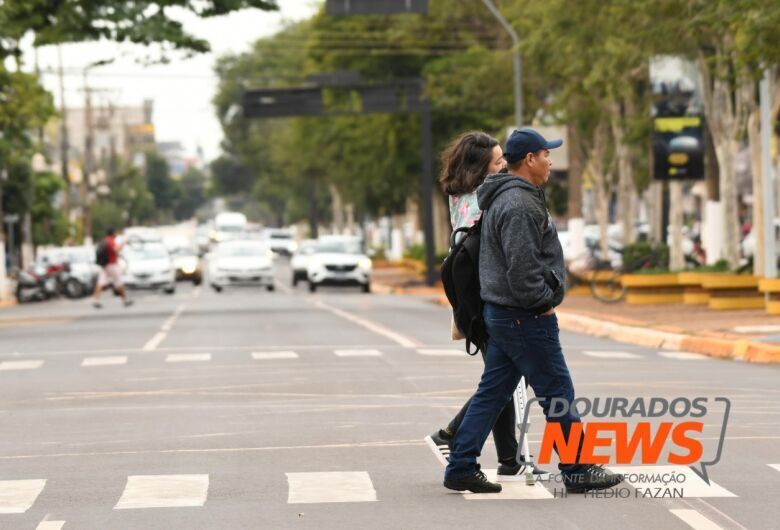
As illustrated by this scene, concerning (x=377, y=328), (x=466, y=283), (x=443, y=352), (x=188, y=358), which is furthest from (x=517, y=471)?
(x=377, y=328)

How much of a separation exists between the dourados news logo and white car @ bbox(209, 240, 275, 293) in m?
39.6

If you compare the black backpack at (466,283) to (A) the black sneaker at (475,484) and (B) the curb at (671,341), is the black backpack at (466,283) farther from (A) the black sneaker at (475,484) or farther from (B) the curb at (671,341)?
(B) the curb at (671,341)

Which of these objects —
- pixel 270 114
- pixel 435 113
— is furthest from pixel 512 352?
pixel 435 113

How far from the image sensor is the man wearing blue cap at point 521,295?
29.4ft

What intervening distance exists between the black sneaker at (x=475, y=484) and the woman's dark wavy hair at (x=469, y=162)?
4.97 ft

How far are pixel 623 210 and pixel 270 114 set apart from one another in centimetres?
1287

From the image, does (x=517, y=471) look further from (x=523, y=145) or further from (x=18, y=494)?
(x=18, y=494)

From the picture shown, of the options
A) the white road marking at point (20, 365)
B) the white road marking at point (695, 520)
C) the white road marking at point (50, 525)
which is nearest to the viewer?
the white road marking at point (695, 520)

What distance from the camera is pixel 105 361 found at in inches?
862

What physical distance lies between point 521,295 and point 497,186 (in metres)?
0.59

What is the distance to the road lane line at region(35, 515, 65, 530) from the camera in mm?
8766

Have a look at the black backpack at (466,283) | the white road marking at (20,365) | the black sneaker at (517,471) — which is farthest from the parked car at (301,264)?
the black backpack at (466,283)

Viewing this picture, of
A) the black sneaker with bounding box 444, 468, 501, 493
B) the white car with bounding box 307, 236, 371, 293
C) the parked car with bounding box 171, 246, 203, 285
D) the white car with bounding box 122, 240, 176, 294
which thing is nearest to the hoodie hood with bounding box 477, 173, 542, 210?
the black sneaker with bounding box 444, 468, 501, 493

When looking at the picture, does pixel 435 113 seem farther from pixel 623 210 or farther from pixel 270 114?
pixel 623 210
